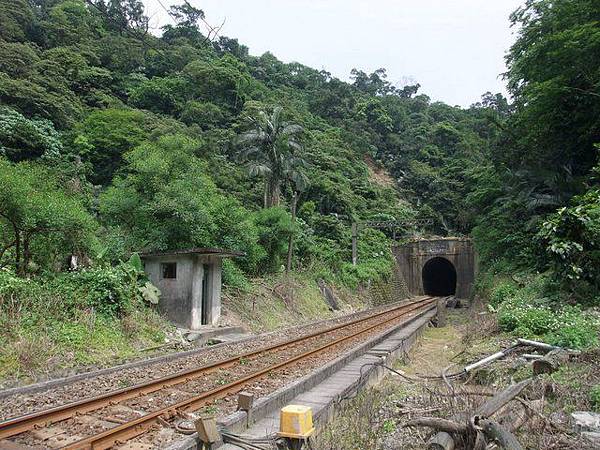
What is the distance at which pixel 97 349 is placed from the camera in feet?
32.1

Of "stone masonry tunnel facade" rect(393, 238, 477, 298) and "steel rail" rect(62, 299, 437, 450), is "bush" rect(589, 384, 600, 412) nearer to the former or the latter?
"steel rail" rect(62, 299, 437, 450)

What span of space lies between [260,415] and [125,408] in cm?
194

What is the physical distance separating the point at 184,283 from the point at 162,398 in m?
7.21

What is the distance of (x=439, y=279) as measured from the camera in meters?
47.9

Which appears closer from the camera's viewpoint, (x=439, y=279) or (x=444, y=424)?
(x=444, y=424)

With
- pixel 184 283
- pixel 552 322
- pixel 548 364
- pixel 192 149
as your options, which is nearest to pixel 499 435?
pixel 548 364

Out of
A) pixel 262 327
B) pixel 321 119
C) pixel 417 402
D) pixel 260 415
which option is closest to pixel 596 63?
pixel 262 327

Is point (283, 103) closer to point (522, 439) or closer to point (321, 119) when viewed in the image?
point (321, 119)

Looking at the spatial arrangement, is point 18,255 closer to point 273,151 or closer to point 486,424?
point 486,424

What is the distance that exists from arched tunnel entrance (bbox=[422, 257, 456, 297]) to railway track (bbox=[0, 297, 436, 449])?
35.8 meters

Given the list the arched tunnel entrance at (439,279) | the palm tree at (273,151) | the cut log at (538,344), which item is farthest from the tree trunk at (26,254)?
the arched tunnel entrance at (439,279)

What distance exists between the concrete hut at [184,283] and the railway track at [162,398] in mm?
3434

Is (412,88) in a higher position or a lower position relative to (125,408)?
higher

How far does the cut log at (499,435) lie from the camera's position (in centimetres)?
347
